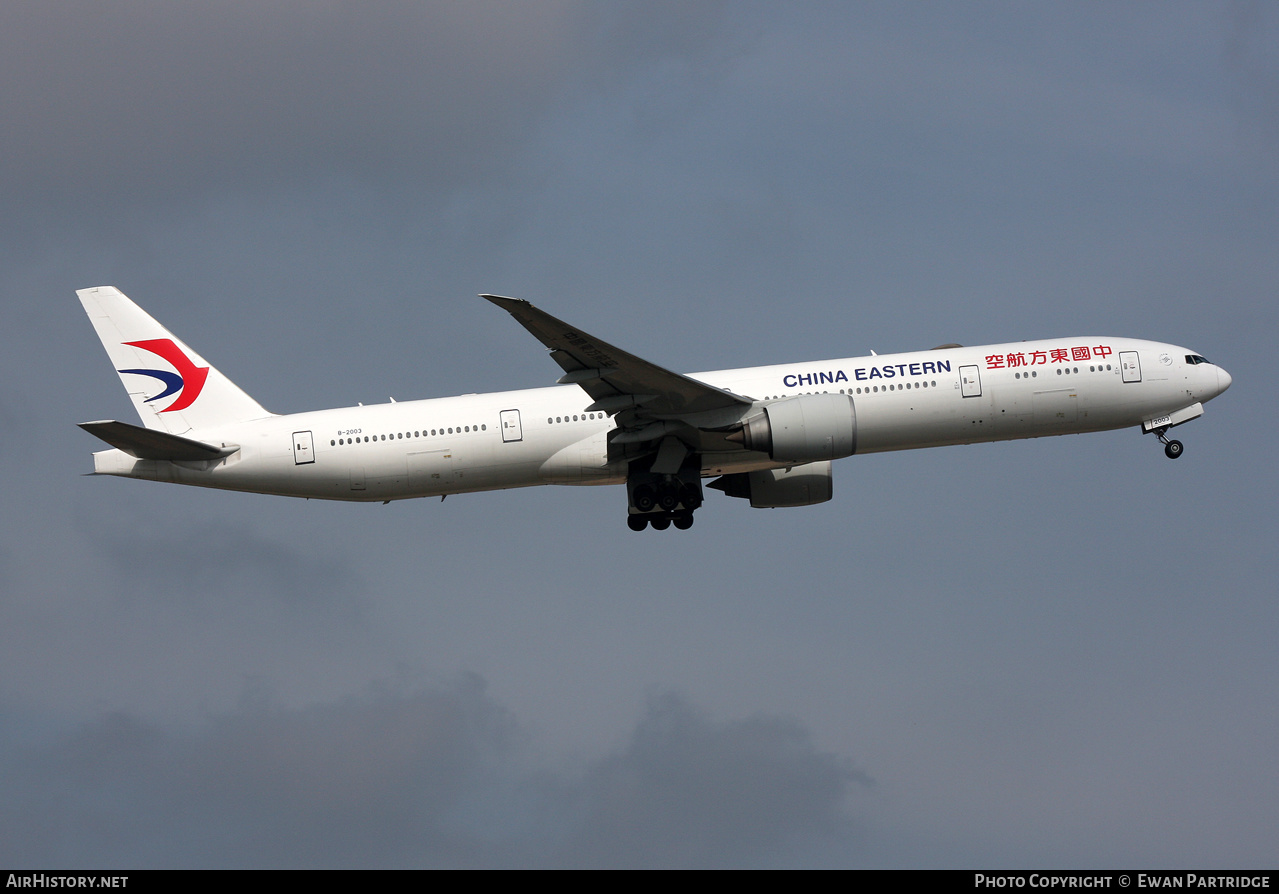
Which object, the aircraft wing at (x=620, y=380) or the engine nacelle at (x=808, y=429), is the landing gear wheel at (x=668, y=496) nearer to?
the aircraft wing at (x=620, y=380)

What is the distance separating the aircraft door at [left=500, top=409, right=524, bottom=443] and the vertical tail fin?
768 centimetres

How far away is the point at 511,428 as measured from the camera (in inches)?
1647

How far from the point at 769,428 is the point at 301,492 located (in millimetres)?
13787

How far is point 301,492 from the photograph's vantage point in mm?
42656

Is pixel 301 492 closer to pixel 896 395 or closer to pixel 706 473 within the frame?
pixel 706 473

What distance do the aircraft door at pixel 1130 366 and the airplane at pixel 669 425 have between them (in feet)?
0.14

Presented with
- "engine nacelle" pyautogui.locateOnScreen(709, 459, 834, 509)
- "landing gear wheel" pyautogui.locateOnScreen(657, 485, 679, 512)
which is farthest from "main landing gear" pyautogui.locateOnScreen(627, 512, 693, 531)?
"engine nacelle" pyautogui.locateOnScreen(709, 459, 834, 509)

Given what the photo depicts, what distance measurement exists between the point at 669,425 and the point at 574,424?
2.76 metres

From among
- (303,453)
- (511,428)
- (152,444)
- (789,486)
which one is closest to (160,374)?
(152,444)

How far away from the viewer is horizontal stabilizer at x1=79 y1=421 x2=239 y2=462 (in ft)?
131

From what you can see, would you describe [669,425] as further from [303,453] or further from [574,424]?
[303,453]

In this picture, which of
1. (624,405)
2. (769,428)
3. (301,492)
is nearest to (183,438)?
(301,492)
